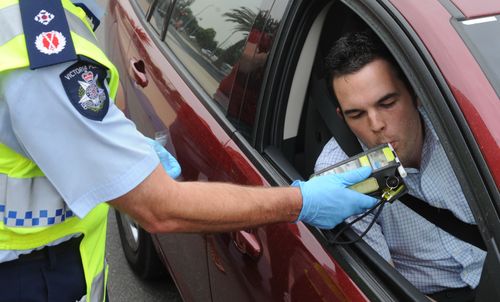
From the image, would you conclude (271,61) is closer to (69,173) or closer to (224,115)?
(224,115)

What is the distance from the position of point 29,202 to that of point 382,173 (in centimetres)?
81

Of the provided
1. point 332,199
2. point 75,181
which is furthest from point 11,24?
point 332,199

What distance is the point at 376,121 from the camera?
5.76 feet

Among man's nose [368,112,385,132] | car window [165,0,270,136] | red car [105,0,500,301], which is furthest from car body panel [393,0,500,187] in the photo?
car window [165,0,270,136]

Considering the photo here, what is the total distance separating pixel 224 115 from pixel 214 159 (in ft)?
0.47

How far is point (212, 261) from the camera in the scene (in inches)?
76.3

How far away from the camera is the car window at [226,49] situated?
6.03 ft

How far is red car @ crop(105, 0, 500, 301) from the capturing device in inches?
49.3

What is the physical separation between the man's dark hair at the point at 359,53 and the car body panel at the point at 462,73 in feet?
1.22

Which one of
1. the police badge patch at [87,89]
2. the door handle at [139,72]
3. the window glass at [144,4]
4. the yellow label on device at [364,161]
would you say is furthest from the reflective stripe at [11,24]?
the window glass at [144,4]

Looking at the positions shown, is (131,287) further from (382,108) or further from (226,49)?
(382,108)

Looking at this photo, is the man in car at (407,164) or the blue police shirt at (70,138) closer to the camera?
the blue police shirt at (70,138)

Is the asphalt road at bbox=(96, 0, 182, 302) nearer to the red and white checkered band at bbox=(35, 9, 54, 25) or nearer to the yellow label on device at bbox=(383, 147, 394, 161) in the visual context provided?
the yellow label on device at bbox=(383, 147, 394, 161)

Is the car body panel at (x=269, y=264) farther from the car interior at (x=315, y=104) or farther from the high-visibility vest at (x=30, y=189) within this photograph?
the high-visibility vest at (x=30, y=189)
